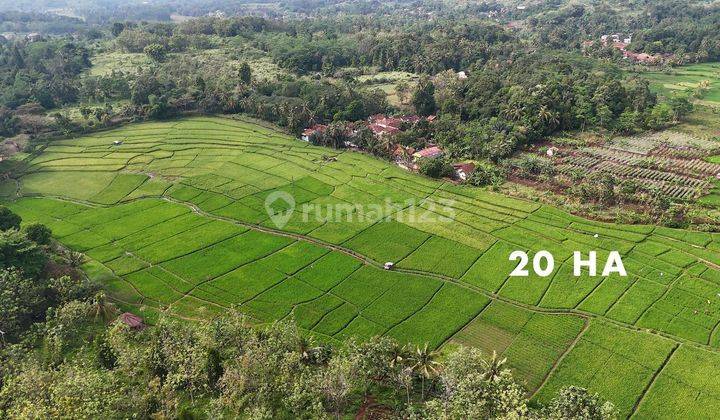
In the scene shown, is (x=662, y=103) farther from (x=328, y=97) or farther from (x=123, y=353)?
(x=123, y=353)

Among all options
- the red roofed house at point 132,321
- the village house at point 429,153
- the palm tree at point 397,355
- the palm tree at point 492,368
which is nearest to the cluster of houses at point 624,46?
the village house at point 429,153

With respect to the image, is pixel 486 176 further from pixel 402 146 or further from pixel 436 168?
pixel 402 146

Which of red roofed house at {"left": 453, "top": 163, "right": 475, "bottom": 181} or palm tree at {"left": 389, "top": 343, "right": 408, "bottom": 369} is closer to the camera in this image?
palm tree at {"left": 389, "top": 343, "right": 408, "bottom": 369}

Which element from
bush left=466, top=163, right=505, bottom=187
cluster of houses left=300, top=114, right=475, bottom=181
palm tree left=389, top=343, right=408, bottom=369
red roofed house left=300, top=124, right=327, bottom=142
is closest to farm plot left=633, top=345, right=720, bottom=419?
palm tree left=389, top=343, right=408, bottom=369

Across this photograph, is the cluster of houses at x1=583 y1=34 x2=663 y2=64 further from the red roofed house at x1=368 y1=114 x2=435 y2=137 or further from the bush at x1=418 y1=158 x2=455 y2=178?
the bush at x1=418 y1=158 x2=455 y2=178

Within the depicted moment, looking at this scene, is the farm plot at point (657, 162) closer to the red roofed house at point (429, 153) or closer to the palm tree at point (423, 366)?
the red roofed house at point (429, 153)

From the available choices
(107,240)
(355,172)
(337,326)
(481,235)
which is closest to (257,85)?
(355,172)
